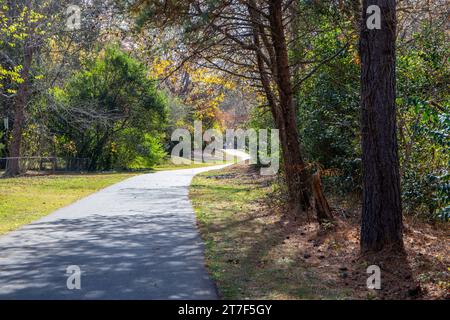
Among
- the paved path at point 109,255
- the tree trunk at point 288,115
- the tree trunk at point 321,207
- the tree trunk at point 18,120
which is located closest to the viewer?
the paved path at point 109,255

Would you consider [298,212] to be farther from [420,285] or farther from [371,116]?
[420,285]

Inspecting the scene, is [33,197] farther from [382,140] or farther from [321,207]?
[382,140]

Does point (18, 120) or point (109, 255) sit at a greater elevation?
point (18, 120)

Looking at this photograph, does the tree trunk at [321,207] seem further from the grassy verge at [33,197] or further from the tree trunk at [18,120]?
the tree trunk at [18,120]

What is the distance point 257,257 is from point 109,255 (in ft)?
7.90

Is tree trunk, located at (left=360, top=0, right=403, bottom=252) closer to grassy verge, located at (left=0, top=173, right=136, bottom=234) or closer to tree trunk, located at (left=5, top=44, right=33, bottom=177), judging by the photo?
grassy verge, located at (left=0, top=173, right=136, bottom=234)

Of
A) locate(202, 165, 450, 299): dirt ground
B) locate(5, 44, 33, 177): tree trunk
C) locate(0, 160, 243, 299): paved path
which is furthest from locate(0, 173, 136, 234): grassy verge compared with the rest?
locate(202, 165, 450, 299): dirt ground

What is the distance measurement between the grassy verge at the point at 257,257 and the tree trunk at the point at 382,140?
130 centimetres

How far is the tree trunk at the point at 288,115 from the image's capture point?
13.7m

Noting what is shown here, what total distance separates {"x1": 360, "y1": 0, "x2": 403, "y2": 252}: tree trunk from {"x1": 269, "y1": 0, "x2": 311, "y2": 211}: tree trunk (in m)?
5.22

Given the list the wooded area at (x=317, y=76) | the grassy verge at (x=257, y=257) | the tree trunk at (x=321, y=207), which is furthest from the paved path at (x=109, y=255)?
the wooded area at (x=317, y=76)

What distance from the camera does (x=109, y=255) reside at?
9.20 metres

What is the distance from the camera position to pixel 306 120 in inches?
725

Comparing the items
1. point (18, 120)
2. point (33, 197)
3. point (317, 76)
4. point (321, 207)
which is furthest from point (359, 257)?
point (18, 120)
